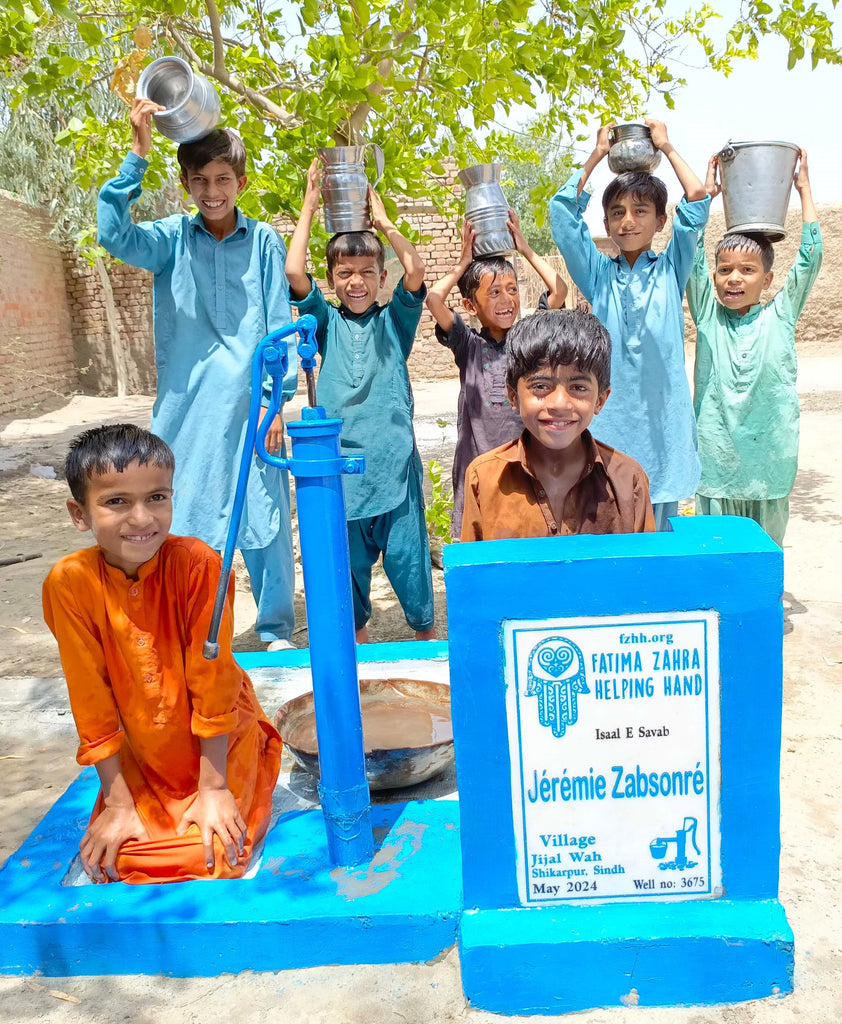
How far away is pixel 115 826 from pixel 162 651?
399 millimetres

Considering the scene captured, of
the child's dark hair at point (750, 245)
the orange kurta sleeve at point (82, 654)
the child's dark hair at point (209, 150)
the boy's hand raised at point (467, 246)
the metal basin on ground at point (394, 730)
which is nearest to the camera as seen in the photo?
the orange kurta sleeve at point (82, 654)

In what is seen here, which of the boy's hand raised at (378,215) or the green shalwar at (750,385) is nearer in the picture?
the boy's hand raised at (378,215)

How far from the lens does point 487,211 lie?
11.4 feet

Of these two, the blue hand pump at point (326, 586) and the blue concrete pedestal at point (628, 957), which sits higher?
the blue hand pump at point (326, 586)

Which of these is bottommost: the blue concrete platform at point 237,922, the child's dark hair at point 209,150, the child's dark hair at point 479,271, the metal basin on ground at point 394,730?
the blue concrete platform at point 237,922

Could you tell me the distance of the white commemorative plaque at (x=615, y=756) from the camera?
5.86ft

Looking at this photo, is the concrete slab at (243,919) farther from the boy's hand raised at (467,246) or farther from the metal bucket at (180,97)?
the metal bucket at (180,97)

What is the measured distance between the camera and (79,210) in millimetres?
14688

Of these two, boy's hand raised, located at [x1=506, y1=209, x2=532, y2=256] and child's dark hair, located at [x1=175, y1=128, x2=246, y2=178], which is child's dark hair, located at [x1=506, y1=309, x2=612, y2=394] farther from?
child's dark hair, located at [x1=175, y1=128, x2=246, y2=178]

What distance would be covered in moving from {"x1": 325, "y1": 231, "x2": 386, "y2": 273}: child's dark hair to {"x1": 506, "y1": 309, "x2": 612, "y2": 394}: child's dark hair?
145cm

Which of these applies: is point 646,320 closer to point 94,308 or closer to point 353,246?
point 353,246

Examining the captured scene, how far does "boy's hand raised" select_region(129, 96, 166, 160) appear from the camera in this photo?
304 centimetres

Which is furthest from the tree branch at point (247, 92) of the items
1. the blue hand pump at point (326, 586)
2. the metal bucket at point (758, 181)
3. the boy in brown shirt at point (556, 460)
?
the boy in brown shirt at point (556, 460)

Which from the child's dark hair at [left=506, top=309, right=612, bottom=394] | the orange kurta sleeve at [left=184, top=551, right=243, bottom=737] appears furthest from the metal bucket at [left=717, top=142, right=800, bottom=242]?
the orange kurta sleeve at [left=184, top=551, right=243, bottom=737]
